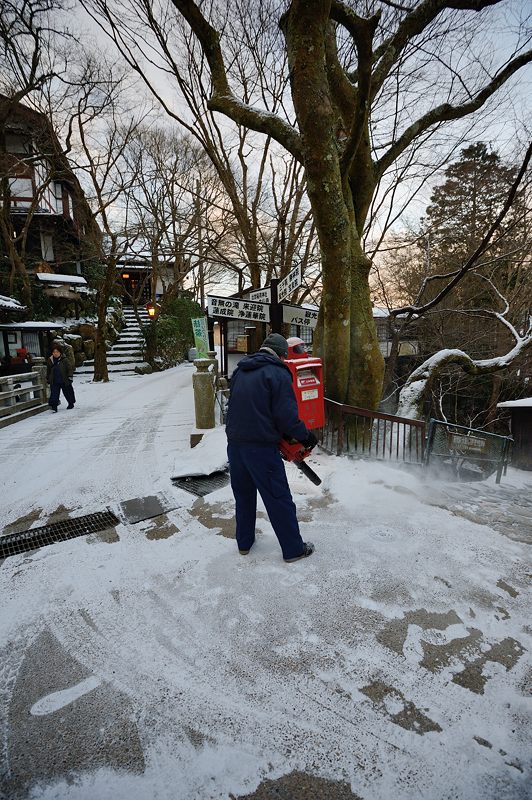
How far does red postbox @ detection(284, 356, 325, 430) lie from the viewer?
4.86 metres

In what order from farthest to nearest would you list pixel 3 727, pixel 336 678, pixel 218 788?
pixel 336 678 → pixel 3 727 → pixel 218 788

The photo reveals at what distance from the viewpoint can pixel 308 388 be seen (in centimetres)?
497

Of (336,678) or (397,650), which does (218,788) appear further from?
(397,650)

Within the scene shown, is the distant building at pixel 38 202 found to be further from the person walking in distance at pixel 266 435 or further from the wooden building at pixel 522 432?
the wooden building at pixel 522 432

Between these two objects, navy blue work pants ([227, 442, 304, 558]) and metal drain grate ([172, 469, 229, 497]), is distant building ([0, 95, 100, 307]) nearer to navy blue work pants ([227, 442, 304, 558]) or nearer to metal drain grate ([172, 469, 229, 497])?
metal drain grate ([172, 469, 229, 497])

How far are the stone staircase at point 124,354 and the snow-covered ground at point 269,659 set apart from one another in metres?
17.0

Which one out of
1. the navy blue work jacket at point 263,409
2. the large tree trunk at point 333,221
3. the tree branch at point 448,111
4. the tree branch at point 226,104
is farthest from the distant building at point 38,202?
the navy blue work jacket at point 263,409

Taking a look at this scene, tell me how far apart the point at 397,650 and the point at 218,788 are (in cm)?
118

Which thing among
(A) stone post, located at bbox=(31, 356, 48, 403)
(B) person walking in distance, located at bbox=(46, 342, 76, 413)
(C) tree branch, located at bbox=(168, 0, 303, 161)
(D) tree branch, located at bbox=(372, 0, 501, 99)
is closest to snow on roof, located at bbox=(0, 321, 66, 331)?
(A) stone post, located at bbox=(31, 356, 48, 403)

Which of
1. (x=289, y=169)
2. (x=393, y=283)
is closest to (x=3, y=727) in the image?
(x=289, y=169)

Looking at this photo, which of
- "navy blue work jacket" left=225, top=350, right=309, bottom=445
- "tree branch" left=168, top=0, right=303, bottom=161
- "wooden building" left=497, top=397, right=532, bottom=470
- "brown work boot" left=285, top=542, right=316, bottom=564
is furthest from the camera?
"wooden building" left=497, top=397, right=532, bottom=470

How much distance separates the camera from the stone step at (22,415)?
7.94m

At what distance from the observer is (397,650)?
2.11 m

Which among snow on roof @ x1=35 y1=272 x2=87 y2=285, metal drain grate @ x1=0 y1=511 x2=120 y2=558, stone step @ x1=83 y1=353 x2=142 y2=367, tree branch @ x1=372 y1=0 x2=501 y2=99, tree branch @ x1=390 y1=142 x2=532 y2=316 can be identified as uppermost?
tree branch @ x1=372 y1=0 x2=501 y2=99
